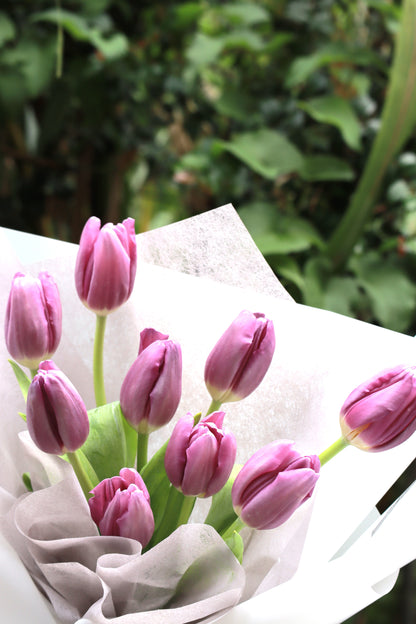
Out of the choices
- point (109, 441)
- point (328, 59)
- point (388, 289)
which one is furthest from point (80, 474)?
point (328, 59)

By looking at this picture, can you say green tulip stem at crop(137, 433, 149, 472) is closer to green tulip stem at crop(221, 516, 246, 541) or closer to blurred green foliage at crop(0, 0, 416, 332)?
green tulip stem at crop(221, 516, 246, 541)

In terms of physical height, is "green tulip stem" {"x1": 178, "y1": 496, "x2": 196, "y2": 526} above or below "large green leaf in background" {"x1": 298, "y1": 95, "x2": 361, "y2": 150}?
above

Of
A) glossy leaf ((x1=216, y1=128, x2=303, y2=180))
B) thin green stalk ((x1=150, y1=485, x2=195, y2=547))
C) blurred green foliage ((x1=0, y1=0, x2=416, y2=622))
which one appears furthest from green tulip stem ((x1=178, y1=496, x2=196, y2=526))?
glossy leaf ((x1=216, y1=128, x2=303, y2=180))

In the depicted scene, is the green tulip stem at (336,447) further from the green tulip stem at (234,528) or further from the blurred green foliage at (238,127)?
the blurred green foliage at (238,127)

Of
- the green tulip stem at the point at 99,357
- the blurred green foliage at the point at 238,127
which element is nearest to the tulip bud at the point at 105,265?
the green tulip stem at the point at 99,357

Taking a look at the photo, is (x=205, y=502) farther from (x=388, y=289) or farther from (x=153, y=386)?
(x=388, y=289)
